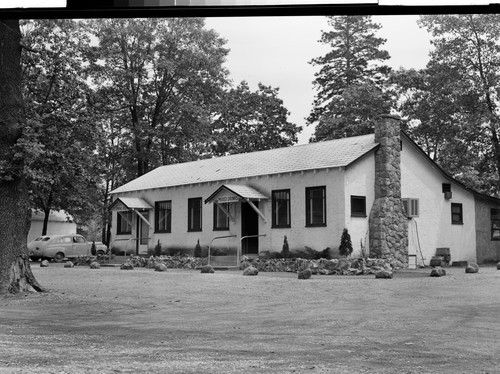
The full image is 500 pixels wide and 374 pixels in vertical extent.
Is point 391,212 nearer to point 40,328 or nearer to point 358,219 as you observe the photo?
point 358,219

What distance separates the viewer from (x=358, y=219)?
40.5 ft

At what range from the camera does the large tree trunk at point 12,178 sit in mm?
7758

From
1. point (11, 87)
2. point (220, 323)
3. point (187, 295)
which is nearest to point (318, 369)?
point (220, 323)

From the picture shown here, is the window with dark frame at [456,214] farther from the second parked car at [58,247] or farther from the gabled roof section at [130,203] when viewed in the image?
the second parked car at [58,247]

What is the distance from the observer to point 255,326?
575 cm

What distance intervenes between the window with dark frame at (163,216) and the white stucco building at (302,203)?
0.9 inches

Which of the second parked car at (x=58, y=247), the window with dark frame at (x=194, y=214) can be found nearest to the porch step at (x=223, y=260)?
the window with dark frame at (x=194, y=214)

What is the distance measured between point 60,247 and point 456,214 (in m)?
8.75

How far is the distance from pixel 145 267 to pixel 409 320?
27.4 ft

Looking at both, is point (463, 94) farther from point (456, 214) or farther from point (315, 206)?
point (315, 206)

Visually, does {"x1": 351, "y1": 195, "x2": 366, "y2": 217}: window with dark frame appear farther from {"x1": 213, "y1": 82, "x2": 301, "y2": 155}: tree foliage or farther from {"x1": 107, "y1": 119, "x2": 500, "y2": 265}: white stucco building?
{"x1": 213, "y1": 82, "x2": 301, "y2": 155}: tree foliage

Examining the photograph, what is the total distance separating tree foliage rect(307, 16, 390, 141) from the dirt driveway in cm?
307

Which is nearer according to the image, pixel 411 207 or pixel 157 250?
pixel 411 207

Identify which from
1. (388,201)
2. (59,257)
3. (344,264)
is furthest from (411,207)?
(59,257)
